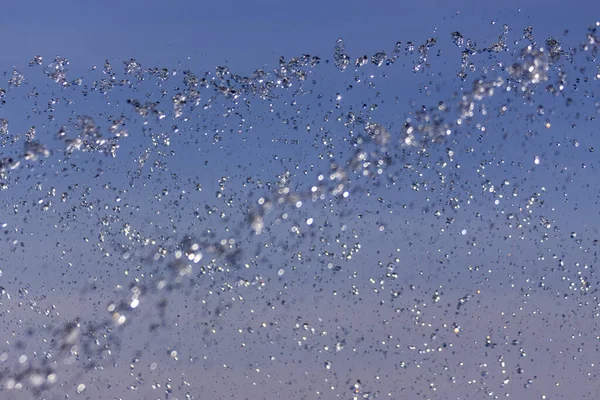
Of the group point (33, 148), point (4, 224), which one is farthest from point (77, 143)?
point (4, 224)

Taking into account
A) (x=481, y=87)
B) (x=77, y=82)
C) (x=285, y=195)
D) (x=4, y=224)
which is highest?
(x=481, y=87)

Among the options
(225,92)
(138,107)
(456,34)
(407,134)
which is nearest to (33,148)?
(138,107)

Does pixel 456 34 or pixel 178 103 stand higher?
pixel 456 34

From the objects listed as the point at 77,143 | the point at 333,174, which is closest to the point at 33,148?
the point at 77,143

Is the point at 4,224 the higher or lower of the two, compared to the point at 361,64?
lower

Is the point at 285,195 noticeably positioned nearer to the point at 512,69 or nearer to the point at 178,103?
the point at 178,103

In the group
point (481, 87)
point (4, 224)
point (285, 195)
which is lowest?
point (4, 224)

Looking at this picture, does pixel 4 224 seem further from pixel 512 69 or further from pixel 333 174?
→ pixel 512 69

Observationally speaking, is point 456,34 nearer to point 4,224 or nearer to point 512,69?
point 512,69
